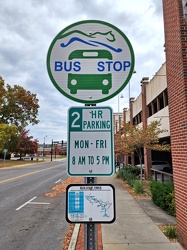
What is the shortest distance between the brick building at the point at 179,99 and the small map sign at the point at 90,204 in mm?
3256

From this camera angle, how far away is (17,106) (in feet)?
144

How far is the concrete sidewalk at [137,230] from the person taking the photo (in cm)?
441

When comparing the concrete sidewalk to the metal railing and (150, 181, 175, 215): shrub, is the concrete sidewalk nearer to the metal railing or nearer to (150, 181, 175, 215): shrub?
(150, 181, 175, 215): shrub

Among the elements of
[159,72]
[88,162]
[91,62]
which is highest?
[159,72]

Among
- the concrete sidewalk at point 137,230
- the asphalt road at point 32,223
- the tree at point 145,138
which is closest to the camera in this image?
the concrete sidewalk at point 137,230

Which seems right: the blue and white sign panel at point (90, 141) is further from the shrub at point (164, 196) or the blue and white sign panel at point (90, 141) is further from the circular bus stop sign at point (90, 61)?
the shrub at point (164, 196)

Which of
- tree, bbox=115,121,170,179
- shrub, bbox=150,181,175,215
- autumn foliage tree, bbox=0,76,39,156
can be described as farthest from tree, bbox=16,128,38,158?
shrub, bbox=150,181,175,215

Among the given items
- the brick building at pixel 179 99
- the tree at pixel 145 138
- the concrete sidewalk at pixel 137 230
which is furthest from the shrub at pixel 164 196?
the tree at pixel 145 138

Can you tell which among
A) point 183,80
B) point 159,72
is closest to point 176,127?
point 183,80

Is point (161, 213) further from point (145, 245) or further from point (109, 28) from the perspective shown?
point (109, 28)

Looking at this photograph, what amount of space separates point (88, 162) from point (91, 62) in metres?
0.73

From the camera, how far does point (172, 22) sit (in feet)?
16.2

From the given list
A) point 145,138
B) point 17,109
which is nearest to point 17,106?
point 17,109

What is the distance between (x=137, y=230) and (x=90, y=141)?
475 cm
